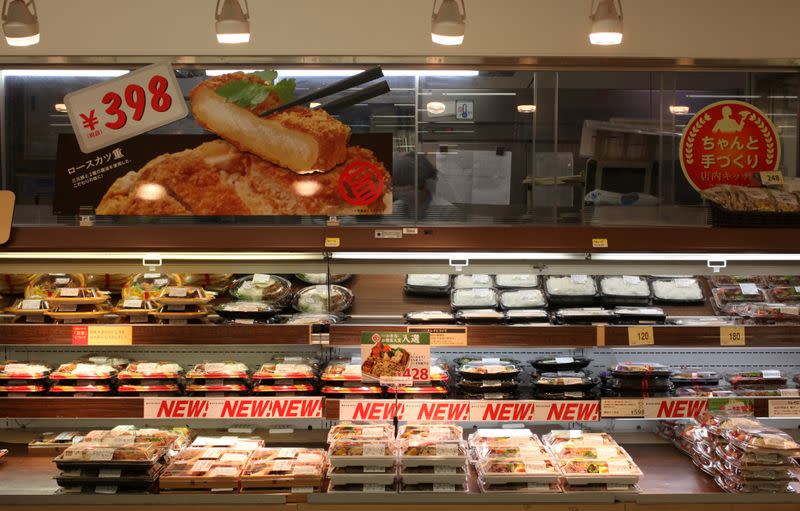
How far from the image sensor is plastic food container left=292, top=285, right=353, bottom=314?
467cm

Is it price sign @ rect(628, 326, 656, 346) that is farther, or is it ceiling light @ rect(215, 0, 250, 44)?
price sign @ rect(628, 326, 656, 346)

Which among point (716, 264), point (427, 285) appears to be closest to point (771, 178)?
point (716, 264)

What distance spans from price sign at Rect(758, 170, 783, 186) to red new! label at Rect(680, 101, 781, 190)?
0.24 ft

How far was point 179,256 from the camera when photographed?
4371 millimetres

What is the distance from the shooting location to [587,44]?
4746 millimetres

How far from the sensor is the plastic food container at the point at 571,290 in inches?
187

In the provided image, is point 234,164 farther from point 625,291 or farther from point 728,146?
point 728,146

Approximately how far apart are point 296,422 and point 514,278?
1.73m

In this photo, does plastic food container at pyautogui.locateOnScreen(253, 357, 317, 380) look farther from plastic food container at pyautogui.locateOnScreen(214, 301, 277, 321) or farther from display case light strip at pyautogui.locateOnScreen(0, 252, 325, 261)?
display case light strip at pyautogui.locateOnScreen(0, 252, 325, 261)

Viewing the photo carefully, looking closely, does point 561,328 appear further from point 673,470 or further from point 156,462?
point 156,462

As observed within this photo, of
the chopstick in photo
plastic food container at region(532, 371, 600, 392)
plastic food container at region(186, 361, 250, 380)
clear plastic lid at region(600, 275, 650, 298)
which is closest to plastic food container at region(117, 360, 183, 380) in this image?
plastic food container at region(186, 361, 250, 380)

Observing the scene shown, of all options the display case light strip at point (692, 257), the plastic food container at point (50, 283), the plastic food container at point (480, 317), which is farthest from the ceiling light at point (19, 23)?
the display case light strip at point (692, 257)

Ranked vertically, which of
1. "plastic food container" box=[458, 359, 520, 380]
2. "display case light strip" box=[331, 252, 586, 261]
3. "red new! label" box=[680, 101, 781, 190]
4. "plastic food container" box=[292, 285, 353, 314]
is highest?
"red new! label" box=[680, 101, 781, 190]

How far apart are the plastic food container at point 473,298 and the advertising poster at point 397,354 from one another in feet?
2.20
